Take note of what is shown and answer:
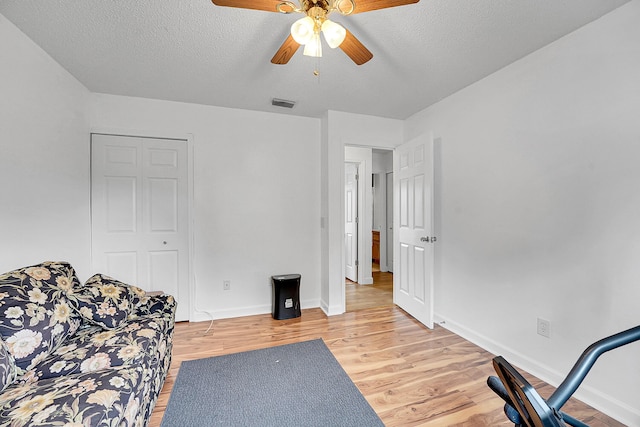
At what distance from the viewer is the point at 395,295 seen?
3.49 metres

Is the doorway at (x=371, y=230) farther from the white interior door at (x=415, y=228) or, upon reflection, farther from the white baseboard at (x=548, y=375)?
the white baseboard at (x=548, y=375)

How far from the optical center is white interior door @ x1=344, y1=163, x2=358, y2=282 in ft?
15.4

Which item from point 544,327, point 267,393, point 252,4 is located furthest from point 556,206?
point 267,393

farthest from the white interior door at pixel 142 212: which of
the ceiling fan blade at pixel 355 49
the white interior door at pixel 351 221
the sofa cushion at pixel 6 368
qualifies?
the white interior door at pixel 351 221

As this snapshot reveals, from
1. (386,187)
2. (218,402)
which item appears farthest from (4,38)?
(386,187)

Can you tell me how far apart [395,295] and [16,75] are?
160 inches

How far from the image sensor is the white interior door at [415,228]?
9.15 feet

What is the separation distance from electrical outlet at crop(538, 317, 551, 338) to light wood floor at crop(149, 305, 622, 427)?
36cm

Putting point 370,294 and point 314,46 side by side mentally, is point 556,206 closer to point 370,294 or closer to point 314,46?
point 314,46

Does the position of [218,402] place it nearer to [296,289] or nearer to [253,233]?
[296,289]

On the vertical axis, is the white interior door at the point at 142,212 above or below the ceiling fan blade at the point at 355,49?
below

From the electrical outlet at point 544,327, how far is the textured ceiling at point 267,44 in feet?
6.73

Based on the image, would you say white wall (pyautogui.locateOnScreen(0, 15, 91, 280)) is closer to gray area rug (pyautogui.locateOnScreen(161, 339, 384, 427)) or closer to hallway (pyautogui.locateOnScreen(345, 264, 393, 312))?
gray area rug (pyautogui.locateOnScreen(161, 339, 384, 427))

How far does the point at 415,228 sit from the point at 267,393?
2.18 metres
